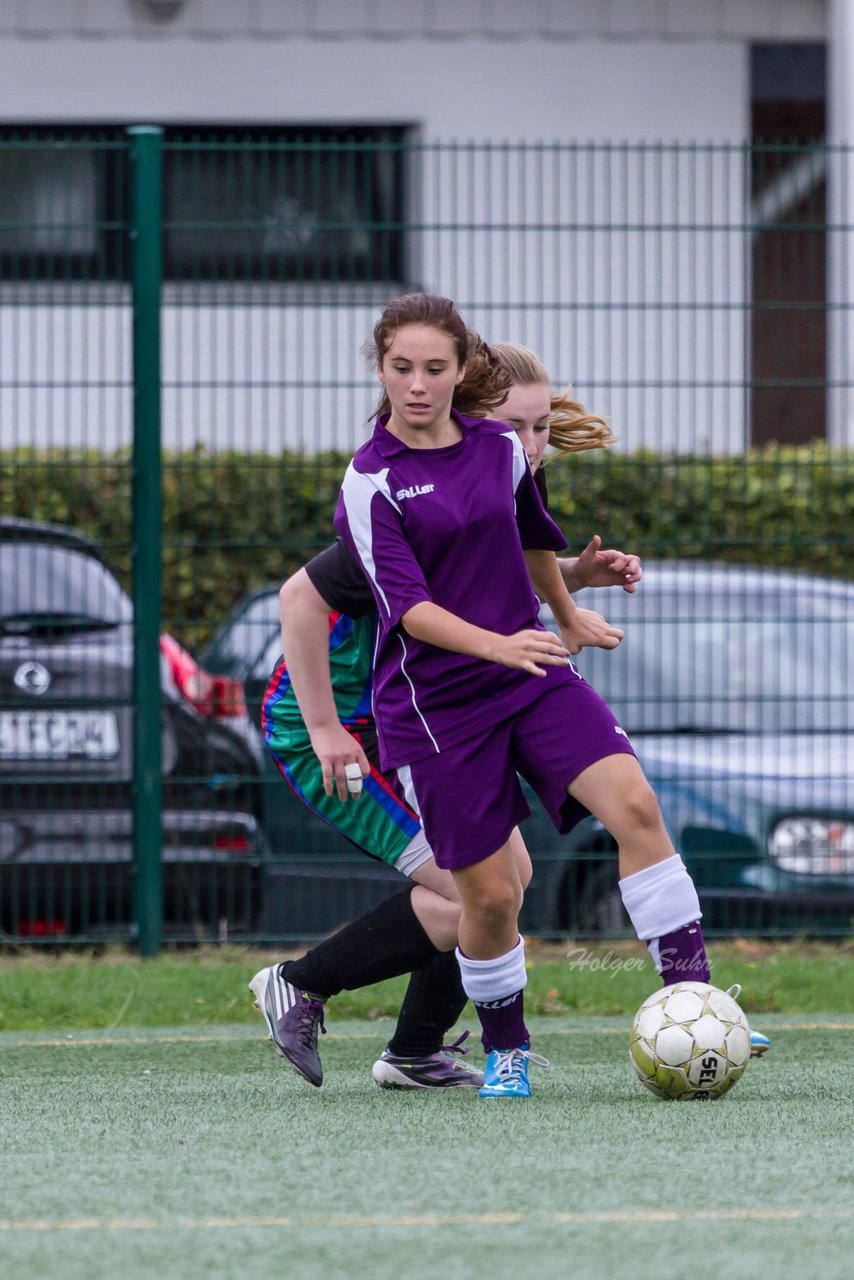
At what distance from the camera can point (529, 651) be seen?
3818 mm

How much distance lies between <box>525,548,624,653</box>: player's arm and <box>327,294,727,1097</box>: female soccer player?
224mm

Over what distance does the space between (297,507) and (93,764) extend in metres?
1.10

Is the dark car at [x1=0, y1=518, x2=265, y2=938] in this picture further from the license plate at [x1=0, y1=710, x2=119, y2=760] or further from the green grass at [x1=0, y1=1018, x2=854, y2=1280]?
the green grass at [x1=0, y1=1018, x2=854, y2=1280]

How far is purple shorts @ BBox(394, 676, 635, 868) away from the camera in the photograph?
13.5ft

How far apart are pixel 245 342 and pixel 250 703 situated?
3.92 feet

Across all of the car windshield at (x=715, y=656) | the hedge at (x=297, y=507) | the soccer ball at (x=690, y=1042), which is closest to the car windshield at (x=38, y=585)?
the hedge at (x=297, y=507)

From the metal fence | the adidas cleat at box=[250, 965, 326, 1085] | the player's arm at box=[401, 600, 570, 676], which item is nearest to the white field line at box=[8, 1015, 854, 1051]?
the adidas cleat at box=[250, 965, 326, 1085]

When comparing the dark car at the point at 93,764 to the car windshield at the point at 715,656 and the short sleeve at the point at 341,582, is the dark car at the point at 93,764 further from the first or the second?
the short sleeve at the point at 341,582

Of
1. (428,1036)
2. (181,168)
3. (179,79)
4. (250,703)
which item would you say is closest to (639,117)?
(179,79)

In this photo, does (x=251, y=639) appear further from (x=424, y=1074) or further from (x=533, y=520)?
(x=533, y=520)

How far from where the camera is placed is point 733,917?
698 centimetres

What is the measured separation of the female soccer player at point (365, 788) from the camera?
4.37 m

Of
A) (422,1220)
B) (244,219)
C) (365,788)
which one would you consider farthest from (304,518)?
(422,1220)

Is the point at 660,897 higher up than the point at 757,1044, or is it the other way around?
the point at 660,897
